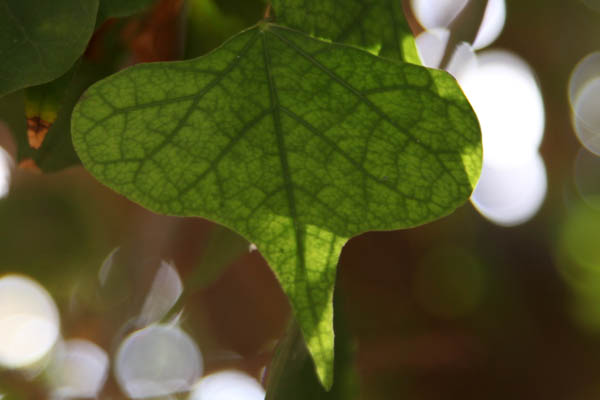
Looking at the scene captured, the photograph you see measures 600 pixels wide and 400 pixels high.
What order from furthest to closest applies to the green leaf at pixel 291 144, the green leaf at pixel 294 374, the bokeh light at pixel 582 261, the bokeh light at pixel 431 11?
the bokeh light at pixel 582 261, the bokeh light at pixel 431 11, the green leaf at pixel 294 374, the green leaf at pixel 291 144

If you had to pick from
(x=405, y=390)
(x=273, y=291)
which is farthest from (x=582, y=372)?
(x=273, y=291)

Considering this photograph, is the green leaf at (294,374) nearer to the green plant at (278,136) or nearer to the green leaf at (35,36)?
the green plant at (278,136)

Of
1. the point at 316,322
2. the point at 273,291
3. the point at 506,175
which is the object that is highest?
the point at 316,322

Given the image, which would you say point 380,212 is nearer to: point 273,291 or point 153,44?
point 153,44

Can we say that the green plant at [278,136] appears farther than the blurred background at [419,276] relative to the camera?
No

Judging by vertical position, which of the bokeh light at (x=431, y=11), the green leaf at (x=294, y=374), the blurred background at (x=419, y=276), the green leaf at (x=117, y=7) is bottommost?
the blurred background at (x=419, y=276)

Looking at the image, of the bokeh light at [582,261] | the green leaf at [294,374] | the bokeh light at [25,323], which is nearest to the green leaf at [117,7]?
the green leaf at [294,374]

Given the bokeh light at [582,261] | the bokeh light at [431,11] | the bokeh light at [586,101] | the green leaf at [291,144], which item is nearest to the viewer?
the green leaf at [291,144]

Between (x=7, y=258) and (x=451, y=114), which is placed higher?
(x=451, y=114)
